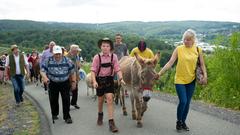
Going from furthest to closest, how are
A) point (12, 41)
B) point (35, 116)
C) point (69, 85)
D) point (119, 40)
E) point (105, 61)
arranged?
point (12, 41), point (119, 40), point (35, 116), point (69, 85), point (105, 61)

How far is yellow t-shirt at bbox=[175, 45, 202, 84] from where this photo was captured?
7590 millimetres

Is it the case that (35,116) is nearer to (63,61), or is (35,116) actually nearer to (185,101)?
(63,61)

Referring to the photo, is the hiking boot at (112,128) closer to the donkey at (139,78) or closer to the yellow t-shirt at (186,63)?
the donkey at (139,78)

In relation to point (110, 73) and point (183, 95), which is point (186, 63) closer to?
point (183, 95)

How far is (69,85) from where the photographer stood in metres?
9.52

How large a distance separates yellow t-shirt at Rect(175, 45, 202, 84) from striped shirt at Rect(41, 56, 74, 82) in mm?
3040

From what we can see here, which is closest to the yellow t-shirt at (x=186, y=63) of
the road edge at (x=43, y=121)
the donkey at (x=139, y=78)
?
the donkey at (x=139, y=78)

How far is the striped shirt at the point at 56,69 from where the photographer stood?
9086 mm

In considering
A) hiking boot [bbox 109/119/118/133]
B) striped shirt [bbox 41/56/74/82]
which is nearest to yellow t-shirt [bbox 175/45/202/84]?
hiking boot [bbox 109/119/118/133]

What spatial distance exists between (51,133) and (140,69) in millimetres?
2561

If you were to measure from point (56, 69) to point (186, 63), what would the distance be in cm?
340

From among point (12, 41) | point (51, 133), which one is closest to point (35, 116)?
point (51, 133)

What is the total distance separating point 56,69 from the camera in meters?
9.10

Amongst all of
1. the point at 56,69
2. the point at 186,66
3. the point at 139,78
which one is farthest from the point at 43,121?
the point at 186,66
